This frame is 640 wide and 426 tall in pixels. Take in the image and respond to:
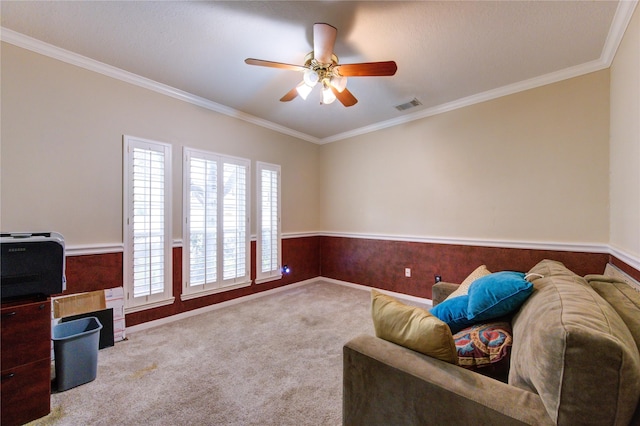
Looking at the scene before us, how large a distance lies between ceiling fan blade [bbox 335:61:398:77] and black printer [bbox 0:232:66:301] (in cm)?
244

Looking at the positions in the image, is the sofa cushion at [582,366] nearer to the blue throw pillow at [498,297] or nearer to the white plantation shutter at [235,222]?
the blue throw pillow at [498,297]

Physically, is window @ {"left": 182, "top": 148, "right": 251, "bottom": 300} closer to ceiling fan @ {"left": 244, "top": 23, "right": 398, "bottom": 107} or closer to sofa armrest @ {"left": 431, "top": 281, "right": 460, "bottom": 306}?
ceiling fan @ {"left": 244, "top": 23, "right": 398, "bottom": 107}

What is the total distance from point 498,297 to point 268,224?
335cm

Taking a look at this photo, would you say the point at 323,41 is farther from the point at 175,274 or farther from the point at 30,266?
the point at 175,274

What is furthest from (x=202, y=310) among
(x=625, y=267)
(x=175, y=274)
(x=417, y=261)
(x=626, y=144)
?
(x=626, y=144)

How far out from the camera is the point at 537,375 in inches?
33.9

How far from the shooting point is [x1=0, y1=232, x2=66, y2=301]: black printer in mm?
1597

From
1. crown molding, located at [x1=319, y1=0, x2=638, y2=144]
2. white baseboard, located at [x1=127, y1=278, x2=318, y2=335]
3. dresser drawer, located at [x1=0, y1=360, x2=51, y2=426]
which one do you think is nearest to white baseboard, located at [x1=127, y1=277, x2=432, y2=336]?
white baseboard, located at [x1=127, y1=278, x2=318, y2=335]

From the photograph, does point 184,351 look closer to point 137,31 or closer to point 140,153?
point 140,153

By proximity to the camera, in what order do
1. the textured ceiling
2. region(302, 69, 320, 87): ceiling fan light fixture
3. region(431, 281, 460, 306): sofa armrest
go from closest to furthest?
the textured ceiling, region(302, 69, 320, 87): ceiling fan light fixture, region(431, 281, 460, 306): sofa armrest

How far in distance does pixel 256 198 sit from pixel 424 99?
8.83ft

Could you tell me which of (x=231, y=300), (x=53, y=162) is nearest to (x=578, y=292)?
(x=231, y=300)

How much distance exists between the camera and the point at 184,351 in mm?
2436

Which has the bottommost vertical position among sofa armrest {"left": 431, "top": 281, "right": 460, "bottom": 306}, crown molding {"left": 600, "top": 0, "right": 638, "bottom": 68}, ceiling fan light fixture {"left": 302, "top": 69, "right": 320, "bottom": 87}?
sofa armrest {"left": 431, "top": 281, "right": 460, "bottom": 306}
